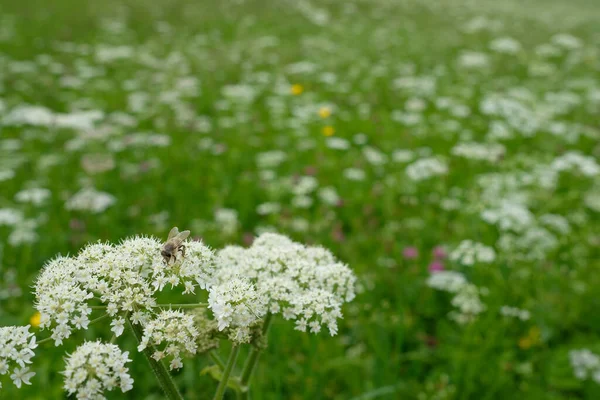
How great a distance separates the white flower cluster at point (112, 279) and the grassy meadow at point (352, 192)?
5.27 feet

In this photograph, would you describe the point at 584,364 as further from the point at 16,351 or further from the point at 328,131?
the point at 328,131

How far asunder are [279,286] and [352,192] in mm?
4187

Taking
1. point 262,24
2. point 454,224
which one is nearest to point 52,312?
point 454,224

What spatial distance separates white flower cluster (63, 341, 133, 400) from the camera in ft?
4.32

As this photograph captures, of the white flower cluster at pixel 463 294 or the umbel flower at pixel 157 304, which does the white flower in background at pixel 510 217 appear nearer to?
the white flower cluster at pixel 463 294

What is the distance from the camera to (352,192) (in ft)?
19.1

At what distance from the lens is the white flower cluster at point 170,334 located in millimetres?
1408

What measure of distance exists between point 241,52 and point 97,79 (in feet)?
10.9

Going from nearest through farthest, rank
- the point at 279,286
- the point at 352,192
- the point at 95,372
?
the point at 95,372 < the point at 279,286 < the point at 352,192

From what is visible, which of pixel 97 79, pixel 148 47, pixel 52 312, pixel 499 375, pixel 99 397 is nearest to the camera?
pixel 99 397

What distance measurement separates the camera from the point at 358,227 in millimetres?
5199

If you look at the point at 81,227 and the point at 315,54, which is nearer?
the point at 81,227

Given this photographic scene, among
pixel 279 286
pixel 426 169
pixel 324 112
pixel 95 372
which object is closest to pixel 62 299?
pixel 95 372

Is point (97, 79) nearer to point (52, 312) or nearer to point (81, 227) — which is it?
point (81, 227)
